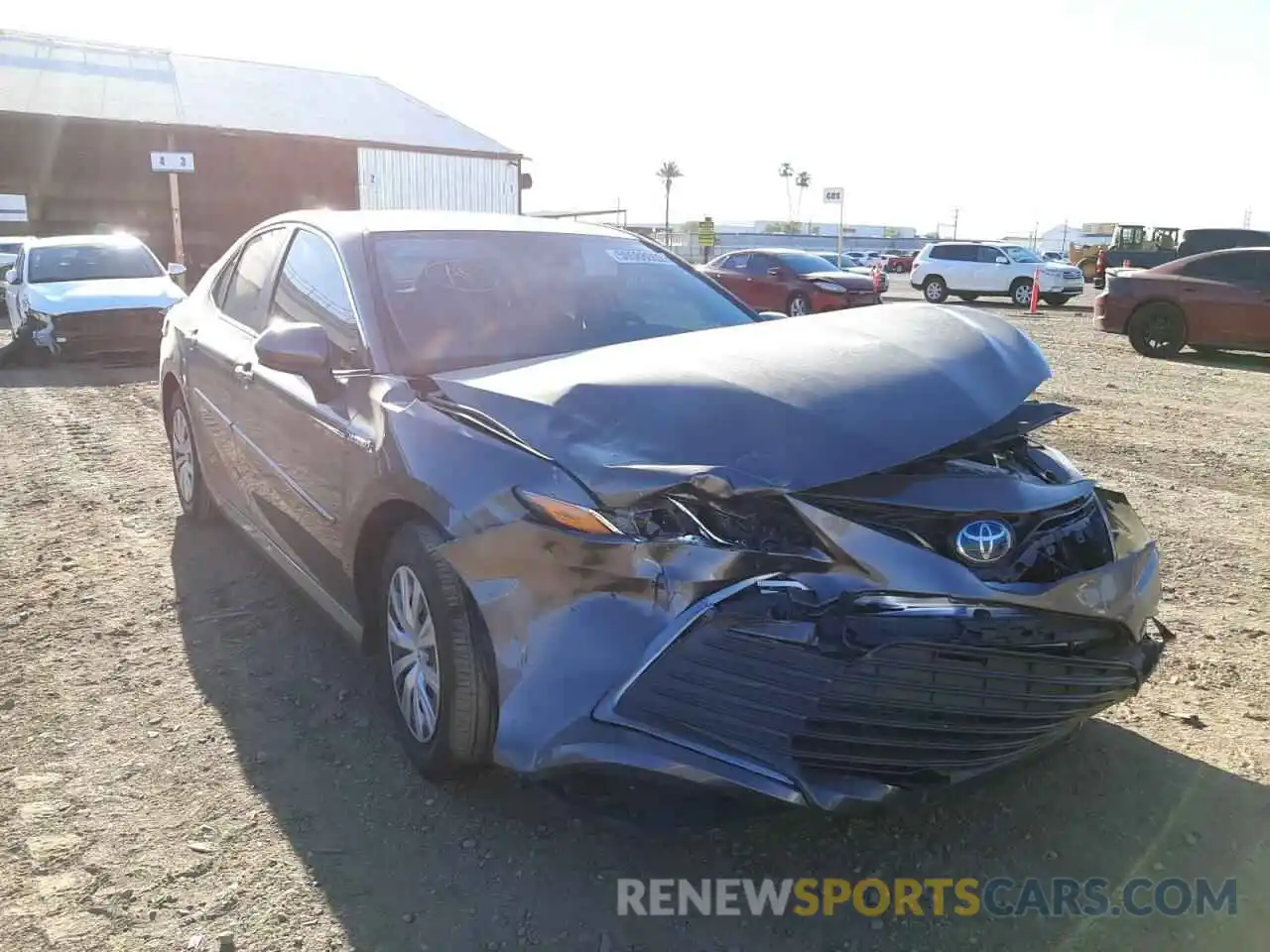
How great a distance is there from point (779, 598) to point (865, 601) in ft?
0.63

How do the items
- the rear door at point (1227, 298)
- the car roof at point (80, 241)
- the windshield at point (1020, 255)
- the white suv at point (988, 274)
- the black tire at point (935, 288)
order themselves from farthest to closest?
the black tire at point (935, 288), the windshield at point (1020, 255), the white suv at point (988, 274), the car roof at point (80, 241), the rear door at point (1227, 298)

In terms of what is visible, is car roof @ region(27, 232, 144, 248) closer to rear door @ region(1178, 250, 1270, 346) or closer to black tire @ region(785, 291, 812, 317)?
black tire @ region(785, 291, 812, 317)

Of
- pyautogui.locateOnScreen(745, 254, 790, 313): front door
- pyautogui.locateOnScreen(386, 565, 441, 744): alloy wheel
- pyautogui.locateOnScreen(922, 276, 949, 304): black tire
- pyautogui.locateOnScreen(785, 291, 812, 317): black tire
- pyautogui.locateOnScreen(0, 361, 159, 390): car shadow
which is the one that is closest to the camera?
pyautogui.locateOnScreen(386, 565, 441, 744): alloy wheel

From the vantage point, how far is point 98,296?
1166 centimetres

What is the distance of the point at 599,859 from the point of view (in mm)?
2488

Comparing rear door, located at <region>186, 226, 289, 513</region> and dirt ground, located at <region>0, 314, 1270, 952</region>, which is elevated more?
rear door, located at <region>186, 226, 289, 513</region>

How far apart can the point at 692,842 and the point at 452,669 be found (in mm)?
784

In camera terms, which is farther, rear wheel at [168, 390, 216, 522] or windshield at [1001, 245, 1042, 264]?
windshield at [1001, 245, 1042, 264]

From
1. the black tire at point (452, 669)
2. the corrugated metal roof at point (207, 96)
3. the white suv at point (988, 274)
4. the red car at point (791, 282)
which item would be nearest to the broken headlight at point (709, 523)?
the black tire at point (452, 669)

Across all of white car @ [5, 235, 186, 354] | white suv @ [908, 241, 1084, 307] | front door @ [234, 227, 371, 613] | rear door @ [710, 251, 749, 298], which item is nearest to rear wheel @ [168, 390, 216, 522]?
front door @ [234, 227, 371, 613]

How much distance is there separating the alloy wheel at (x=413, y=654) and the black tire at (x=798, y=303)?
15.4 m

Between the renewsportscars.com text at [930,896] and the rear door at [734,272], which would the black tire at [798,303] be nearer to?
the rear door at [734,272]

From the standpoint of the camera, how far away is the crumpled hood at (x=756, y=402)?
223cm

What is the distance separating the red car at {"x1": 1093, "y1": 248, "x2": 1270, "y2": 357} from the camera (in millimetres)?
12023
